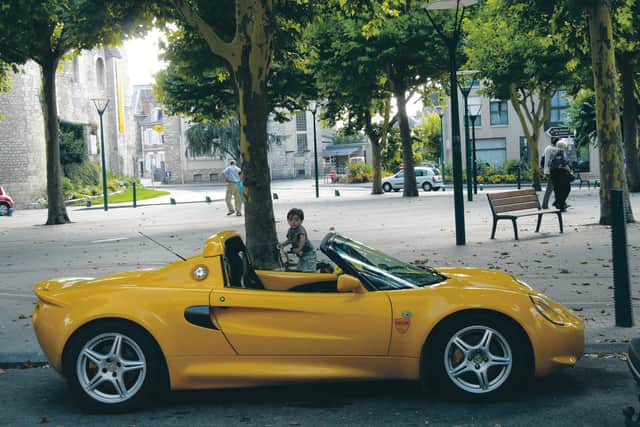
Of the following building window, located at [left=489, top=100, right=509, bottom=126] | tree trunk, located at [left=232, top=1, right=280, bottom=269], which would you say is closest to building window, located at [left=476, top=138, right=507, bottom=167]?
building window, located at [left=489, top=100, right=509, bottom=126]

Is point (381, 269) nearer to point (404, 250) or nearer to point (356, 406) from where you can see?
point (356, 406)

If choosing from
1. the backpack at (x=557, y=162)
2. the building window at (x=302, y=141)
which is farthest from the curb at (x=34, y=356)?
the building window at (x=302, y=141)

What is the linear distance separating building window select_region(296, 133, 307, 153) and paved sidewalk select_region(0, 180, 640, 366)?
64.1m

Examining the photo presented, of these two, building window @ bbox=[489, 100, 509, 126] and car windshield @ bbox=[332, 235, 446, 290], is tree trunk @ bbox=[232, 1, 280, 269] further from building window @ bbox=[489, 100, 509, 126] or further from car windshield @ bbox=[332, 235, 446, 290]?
building window @ bbox=[489, 100, 509, 126]

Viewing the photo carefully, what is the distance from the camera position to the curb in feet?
20.9

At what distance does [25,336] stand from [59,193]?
63.2 ft

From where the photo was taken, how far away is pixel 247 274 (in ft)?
19.3

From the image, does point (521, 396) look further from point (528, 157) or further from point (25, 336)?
point (528, 157)

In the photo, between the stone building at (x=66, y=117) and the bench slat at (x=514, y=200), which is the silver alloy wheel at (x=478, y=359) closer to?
the bench slat at (x=514, y=200)

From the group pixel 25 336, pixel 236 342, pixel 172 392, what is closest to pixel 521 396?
pixel 236 342

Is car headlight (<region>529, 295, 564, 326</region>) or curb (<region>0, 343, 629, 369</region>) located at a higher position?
car headlight (<region>529, 295, 564, 326</region>)

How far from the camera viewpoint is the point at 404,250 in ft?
45.0

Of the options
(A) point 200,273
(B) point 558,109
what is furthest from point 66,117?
(A) point 200,273

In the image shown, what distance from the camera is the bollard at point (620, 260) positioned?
678 cm
